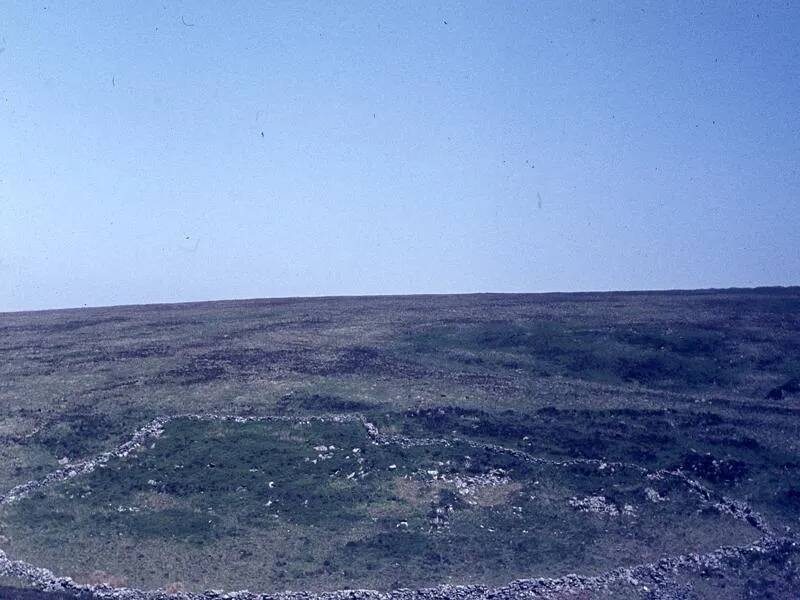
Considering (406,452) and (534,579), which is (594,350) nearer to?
(406,452)

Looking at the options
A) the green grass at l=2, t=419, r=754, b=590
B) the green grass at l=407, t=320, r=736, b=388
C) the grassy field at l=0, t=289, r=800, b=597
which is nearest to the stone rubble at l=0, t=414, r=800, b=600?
the grassy field at l=0, t=289, r=800, b=597

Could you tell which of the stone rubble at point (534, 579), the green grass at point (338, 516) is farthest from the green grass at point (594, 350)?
the green grass at point (338, 516)

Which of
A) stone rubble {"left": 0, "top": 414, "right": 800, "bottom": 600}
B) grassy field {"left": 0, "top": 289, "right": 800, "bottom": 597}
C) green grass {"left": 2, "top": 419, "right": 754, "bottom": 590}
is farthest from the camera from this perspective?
grassy field {"left": 0, "top": 289, "right": 800, "bottom": 597}

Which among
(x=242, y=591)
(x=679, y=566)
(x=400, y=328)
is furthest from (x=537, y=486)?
(x=400, y=328)

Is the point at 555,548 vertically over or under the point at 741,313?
under

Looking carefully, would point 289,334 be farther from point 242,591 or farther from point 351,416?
point 242,591

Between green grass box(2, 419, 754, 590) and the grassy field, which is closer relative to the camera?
green grass box(2, 419, 754, 590)

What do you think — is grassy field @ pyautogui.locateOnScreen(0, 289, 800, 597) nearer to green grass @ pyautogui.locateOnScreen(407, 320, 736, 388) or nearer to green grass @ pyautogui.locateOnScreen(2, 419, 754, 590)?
green grass @ pyautogui.locateOnScreen(2, 419, 754, 590)

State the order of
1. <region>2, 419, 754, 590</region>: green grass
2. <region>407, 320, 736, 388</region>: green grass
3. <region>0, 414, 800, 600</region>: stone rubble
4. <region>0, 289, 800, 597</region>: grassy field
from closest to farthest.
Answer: <region>0, 414, 800, 600</region>: stone rubble < <region>2, 419, 754, 590</region>: green grass < <region>0, 289, 800, 597</region>: grassy field < <region>407, 320, 736, 388</region>: green grass
